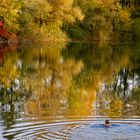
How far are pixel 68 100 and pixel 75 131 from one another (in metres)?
8.02

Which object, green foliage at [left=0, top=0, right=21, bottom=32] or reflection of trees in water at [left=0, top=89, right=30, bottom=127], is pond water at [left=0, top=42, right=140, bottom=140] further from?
green foliage at [left=0, top=0, right=21, bottom=32]

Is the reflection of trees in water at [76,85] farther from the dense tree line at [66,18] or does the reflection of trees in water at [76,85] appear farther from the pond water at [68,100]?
the dense tree line at [66,18]

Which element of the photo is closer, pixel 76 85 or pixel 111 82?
pixel 76 85

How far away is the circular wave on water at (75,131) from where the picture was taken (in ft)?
52.9

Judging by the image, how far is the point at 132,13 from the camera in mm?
98562

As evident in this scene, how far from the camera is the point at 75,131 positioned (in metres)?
17.0

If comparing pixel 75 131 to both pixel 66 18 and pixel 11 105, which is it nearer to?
pixel 11 105

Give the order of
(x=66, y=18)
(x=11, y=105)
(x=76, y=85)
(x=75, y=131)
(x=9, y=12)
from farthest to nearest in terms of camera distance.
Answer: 1. (x=66, y=18)
2. (x=9, y=12)
3. (x=76, y=85)
4. (x=11, y=105)
5. (x=75, y=131)

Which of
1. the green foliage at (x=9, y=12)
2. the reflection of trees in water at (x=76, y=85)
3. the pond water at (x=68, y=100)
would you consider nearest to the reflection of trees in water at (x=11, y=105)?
→ the pond water at (x=68, y=100)

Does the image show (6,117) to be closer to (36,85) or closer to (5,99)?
(5,99)

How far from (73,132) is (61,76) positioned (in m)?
19.5

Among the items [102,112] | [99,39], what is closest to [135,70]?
[102,112]

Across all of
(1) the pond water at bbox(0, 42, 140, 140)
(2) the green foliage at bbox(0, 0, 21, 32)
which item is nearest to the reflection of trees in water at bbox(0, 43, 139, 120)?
(1) the pond water at bbox(0, 42, 140, 140)

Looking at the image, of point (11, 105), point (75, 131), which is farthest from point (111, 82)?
point (75, 131)
